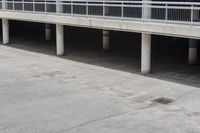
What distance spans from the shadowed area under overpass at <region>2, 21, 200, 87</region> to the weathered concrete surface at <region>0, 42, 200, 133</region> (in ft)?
4.19

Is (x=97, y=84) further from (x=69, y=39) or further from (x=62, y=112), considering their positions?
(x=69, y=39)

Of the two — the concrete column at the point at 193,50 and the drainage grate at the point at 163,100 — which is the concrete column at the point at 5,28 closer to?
the concrete column at the point at 193,50

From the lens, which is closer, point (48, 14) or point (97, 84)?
point (97, 84)

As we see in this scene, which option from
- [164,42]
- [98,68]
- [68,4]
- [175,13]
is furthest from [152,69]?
[164,42]

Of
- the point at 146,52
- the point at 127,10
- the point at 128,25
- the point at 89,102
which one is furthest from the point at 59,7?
the point at 89,102

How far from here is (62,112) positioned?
989 cm

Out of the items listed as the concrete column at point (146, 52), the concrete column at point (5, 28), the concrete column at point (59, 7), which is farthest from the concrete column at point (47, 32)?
A: the concrete column at point (146, 52)

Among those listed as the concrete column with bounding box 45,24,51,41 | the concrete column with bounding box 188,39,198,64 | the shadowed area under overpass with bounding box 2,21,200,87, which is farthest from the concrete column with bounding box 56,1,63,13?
the concrete column with bounding box 45,24,51,41

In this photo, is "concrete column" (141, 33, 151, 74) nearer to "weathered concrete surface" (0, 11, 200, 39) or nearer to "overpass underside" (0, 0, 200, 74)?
"overpass underside" (0, 0, 200, 74)

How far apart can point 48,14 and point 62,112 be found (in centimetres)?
1042

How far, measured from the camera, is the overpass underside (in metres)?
12.7

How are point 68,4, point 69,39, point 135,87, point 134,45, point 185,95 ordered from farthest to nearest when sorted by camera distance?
point 69,39 < point 134,45 < point 68,4 < point 135,87 < point 185,95

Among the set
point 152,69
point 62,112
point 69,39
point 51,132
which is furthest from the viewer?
point 69,39

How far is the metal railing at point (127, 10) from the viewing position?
42.4 ft
